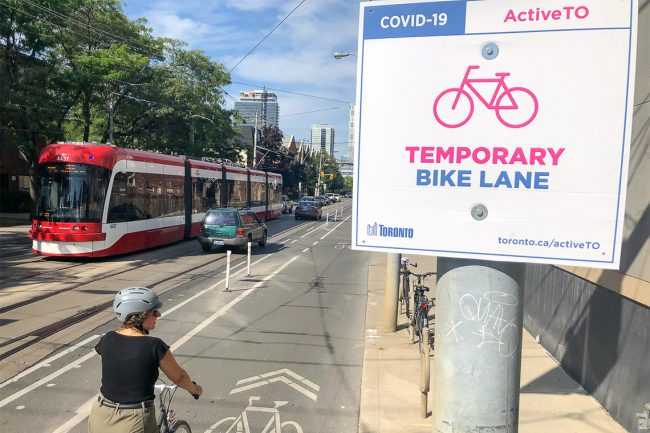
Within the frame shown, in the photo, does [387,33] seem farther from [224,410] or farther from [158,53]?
[158,53]

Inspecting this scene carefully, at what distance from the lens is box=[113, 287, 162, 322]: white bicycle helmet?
321 cm

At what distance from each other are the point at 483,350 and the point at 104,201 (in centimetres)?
1504

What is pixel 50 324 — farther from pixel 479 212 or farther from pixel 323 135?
pixel 323 135

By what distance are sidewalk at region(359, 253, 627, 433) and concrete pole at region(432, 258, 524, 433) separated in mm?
2815

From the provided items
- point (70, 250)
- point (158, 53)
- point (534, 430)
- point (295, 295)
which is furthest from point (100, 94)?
point (534, 430)

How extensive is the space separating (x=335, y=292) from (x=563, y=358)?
20.5 ft

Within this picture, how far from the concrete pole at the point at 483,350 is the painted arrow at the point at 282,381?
12.1ft

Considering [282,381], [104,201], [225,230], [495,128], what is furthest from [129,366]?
[225,230]

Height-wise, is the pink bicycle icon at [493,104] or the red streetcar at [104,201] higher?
the pink bicycle icon at [493,104]

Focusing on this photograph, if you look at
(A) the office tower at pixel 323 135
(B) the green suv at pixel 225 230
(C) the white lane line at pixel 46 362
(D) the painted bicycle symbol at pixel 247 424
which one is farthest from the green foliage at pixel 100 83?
(A) the office tower at pixel 323 135

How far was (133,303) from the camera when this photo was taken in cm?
324

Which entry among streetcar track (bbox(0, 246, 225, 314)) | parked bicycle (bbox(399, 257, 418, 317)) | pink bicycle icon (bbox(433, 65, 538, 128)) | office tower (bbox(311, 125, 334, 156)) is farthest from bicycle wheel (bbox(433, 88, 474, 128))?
office tower (bbox(311, 125, 334, 156))

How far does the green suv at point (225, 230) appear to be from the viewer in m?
18.3

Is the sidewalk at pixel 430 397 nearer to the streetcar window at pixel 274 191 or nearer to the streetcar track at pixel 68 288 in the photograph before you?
the streetcar track at pixel 68 288
